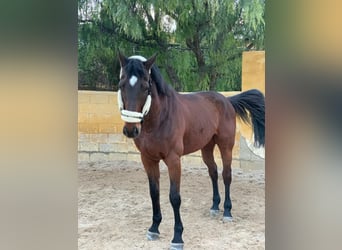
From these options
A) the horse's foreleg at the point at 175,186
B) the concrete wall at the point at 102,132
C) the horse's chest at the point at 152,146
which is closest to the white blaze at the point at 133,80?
the horse's chest at the point at 152,146

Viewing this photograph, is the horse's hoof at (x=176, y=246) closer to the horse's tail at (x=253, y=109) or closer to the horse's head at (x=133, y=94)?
the horse's head at (x=133, y=94)

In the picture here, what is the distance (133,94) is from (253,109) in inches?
54.1

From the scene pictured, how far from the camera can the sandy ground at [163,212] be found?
2229 millimetres

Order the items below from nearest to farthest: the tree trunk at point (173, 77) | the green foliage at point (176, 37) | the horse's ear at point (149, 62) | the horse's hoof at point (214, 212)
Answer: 1. the horse's ear at point (149, 62)
2. the horse's hoof at point (214, 212)
3. the green foliage at point (176, 37)
4. the tree trunk at point (173, 77)

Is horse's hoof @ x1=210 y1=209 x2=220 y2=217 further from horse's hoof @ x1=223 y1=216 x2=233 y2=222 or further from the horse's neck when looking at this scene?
the horse's neck

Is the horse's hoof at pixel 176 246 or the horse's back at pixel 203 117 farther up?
the horse's back at pixel 203 117

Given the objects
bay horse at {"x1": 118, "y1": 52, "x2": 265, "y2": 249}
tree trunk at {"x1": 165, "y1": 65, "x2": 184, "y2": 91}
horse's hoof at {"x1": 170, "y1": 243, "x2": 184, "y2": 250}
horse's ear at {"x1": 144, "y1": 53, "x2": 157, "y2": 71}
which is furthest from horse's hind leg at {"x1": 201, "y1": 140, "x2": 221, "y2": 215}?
tree trunk at {"x1": 165, "y1": 65, "x2": 184, "y2": 91}

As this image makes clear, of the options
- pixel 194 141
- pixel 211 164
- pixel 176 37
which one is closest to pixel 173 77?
pixel 176 37

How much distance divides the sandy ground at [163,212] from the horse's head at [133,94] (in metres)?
0.76

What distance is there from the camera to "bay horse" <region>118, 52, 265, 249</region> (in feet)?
5.98

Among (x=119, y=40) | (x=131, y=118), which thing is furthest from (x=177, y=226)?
(x=119, y=40)

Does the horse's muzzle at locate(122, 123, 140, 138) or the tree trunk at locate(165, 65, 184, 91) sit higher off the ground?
the tree trunk at locate(165, 65, 184, 91)

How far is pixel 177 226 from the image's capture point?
2.12m

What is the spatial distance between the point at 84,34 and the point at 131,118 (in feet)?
8.50
